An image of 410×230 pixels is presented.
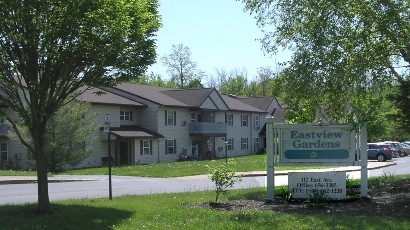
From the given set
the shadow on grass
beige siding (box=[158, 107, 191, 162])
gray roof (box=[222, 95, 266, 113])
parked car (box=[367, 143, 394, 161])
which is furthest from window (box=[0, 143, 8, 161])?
the shadow on grass

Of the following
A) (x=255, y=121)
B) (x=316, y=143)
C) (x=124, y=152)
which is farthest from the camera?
(x=255, y=121)

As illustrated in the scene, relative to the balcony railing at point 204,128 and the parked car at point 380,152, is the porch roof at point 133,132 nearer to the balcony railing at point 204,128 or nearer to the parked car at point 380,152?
the balcony railing at point 204,128

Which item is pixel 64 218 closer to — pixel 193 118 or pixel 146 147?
pixel 146 147

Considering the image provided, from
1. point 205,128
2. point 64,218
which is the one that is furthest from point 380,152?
point 64,218

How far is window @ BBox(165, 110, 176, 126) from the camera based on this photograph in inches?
2017

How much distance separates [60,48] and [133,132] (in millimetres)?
35243

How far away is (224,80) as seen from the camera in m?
112

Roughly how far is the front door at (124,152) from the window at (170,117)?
544 centimetres

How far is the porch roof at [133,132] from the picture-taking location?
4463 cm

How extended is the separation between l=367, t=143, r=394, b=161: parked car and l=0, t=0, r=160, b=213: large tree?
39.1 m

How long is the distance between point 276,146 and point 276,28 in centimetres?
305

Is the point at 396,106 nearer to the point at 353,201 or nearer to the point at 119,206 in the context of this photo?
the point at 353,201

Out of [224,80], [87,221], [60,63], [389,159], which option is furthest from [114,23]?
[224,80]

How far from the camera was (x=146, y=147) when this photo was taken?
48312 mm
